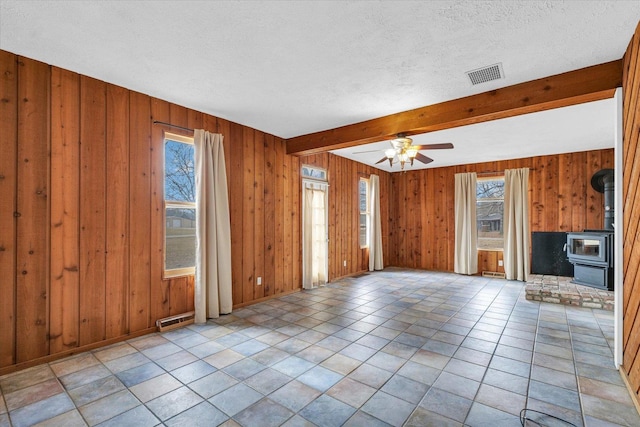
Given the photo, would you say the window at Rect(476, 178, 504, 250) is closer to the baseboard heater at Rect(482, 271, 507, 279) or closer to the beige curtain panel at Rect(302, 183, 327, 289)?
the baseboard heater at Rect(482, 271, 507, 279)

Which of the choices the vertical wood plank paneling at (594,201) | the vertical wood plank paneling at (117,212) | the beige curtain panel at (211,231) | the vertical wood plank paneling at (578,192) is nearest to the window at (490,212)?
the vertical wood plank paneling at (578,192)

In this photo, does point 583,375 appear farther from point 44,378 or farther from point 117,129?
point 117,129

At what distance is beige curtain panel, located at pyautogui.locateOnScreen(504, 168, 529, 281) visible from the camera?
6.22 meters

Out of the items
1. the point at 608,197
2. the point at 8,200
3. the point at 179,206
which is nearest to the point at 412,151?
the point at 179,206

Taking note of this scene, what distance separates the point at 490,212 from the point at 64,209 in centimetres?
788

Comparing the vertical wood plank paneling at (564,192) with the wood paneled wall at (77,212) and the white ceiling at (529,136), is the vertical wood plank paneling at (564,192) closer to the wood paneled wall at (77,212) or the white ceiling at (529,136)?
the white ceiling at (529,136)

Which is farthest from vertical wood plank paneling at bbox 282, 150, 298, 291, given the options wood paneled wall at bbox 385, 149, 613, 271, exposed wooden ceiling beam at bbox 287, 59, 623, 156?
wood paneled wall at bbox 385, 149, 613, 271

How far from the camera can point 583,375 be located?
2.50 m

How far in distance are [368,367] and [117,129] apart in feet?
11.5

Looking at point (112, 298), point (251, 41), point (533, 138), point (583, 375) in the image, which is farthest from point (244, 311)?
point (533, 138)

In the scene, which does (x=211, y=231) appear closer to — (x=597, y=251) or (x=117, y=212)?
(x=117, y=212)

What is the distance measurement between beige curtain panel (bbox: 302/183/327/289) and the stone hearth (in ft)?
11.7

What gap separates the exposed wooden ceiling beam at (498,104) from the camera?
266 cm

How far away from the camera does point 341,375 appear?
2498 millimetres
